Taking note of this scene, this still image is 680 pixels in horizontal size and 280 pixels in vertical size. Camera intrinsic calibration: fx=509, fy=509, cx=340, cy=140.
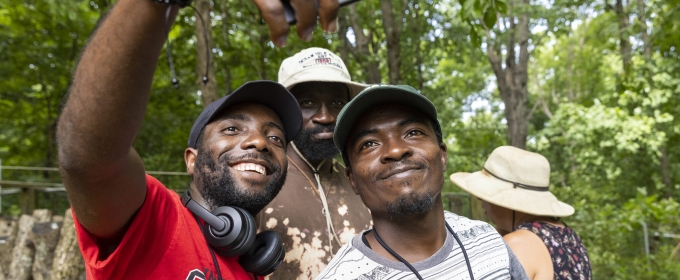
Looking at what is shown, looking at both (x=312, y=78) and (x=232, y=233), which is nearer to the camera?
(x=232, y=233)

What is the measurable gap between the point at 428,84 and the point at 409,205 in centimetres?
1259

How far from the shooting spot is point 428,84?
13984 mm

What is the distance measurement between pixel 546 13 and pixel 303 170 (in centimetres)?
958

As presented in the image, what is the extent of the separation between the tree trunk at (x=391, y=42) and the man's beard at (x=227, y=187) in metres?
7.26

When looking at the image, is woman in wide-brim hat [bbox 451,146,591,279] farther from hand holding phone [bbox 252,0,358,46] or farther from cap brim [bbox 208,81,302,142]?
hand holding phone [bbox 252,0,358,46]

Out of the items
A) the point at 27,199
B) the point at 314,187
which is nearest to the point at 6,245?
the point at 27,199

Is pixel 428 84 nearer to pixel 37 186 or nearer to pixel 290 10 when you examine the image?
pixel 37 186

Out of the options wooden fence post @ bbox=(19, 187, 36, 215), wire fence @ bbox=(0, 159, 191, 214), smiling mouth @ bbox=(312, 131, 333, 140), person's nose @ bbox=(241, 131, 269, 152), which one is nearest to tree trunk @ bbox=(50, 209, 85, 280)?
wire fence @ bbox=(0, 159, 191, 214)

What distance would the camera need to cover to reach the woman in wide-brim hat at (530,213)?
8.05 feet

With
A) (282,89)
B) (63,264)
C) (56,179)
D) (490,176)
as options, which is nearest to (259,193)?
(282,89)

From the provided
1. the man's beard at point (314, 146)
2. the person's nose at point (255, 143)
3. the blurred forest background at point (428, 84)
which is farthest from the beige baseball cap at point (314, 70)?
the blurred forest background at point (428, 84)

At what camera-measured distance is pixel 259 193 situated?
1945 millimetres

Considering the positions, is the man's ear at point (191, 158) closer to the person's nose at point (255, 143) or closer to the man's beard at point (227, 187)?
the man's beard at point (227, 187)

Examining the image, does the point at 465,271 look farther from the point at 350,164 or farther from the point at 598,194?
the point at 598,194
